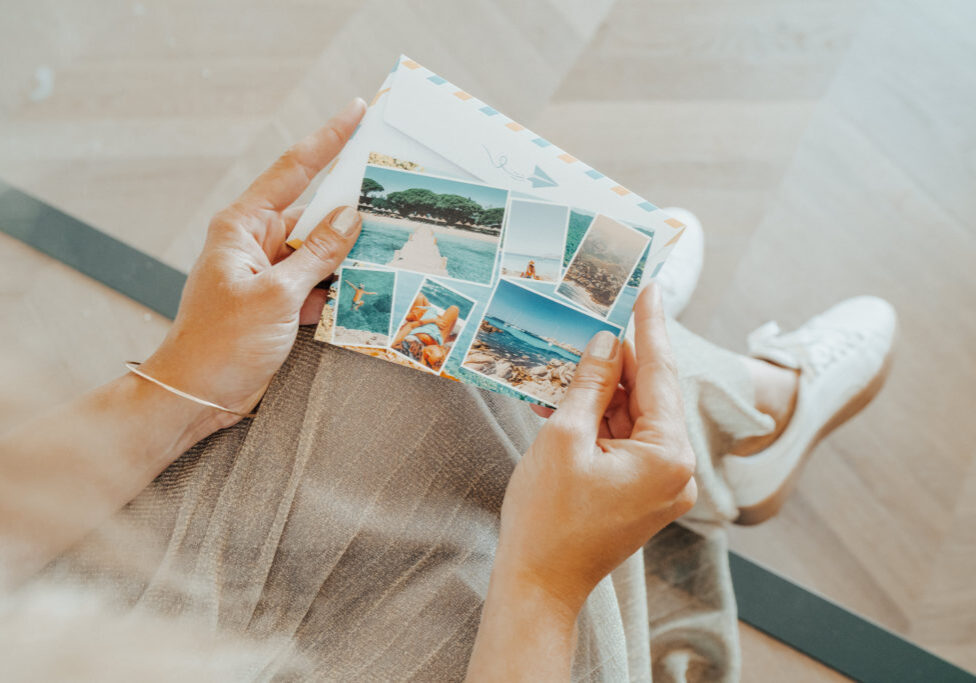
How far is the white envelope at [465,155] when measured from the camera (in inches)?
25.8

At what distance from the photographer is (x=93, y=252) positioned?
1162 mm

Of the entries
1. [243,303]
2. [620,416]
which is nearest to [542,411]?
[620,416]

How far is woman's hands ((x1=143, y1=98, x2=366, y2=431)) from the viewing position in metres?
0.62

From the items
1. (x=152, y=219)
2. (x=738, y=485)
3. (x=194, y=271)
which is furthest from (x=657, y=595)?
(x=152, y=219)

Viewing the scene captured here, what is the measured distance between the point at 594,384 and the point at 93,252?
98 centimetres

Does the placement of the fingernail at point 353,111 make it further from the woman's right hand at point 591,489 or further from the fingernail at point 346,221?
the woman's right hand at point 591,489

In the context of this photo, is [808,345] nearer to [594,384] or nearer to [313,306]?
[594,384]

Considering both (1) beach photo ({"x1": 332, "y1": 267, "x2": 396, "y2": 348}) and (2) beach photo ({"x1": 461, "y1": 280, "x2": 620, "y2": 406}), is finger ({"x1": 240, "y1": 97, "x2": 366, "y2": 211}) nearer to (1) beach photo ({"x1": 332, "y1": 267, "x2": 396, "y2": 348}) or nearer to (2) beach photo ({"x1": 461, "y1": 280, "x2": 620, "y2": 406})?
(1) beach photo ({"x1": 332, "y1": 267, "x2": 396, "y2": 348})

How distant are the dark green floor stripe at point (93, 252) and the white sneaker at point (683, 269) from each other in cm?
81

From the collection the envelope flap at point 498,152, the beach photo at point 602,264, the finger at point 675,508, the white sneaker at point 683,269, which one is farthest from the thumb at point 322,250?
the white sneaker at point 683,269

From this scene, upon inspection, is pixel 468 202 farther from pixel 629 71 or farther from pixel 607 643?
pixel 629 71

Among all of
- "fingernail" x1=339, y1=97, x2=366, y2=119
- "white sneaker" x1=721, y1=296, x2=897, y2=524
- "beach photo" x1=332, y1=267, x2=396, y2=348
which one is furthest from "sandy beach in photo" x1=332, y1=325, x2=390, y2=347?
"white sneaker" x1=721, y1=296, x2=897, y2=524

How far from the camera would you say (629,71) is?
4.07 feet

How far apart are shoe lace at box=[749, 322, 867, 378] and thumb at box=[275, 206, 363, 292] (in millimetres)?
637
